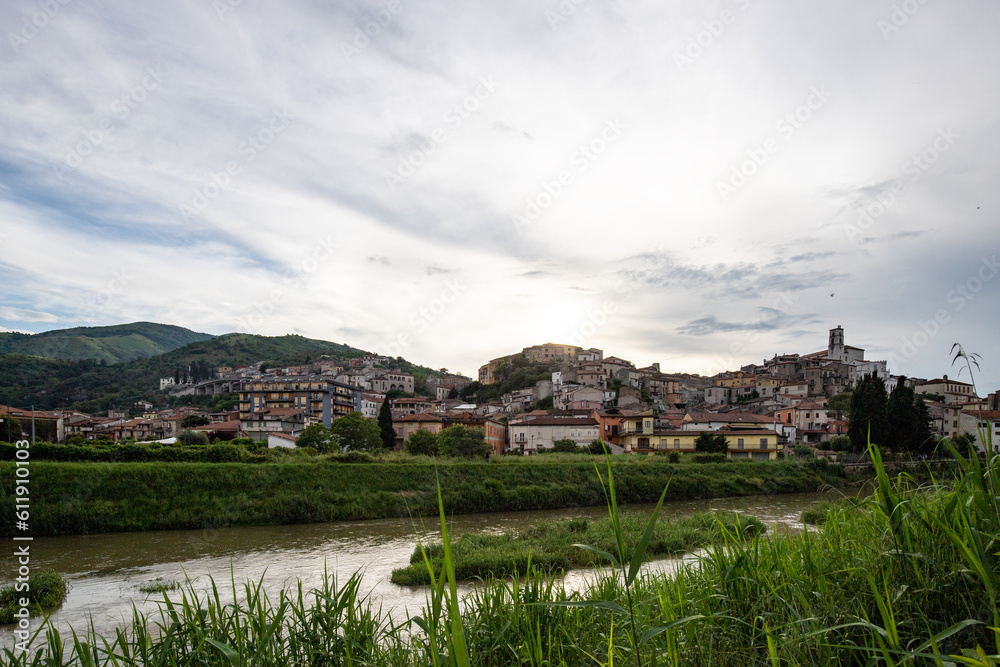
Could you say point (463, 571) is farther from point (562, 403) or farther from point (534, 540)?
point (562, 403)

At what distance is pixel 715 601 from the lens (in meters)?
3.88

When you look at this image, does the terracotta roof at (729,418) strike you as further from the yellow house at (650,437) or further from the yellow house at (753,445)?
the yellow house at (753,445)

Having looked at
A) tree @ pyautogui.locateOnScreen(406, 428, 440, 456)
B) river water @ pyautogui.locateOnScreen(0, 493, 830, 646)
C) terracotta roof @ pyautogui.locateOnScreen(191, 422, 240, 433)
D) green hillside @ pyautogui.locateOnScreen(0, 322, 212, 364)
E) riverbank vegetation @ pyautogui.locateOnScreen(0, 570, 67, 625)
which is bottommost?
river water @ pyautogui.locateOnScreen(0, 493, 830, 646)

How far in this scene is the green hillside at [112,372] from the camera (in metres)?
74.9

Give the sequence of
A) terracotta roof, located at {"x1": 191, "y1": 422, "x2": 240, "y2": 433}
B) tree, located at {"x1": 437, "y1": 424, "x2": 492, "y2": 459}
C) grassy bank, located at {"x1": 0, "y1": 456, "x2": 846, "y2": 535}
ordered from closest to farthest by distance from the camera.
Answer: grassy bank, located at {"x1": 0, "y1": 456, "x2": 846, "y2": 535} < tree, located at {"x1": 437, "y1": 424, "x2": 492, "y2": 459} < terracotta roof, located at {"x1": 191, "y1": 422, "x2": 240, "y2": 433}

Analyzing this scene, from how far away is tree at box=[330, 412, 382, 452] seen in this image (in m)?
35.9

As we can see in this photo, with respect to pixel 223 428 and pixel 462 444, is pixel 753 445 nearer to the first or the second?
pixel 462 444

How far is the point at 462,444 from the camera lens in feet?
114

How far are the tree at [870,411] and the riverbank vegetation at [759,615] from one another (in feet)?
116

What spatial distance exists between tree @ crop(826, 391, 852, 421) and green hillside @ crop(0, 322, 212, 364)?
128884 mm

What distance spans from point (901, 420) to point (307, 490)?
111 ft

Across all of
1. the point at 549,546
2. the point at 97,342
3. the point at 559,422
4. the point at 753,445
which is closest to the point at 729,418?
the point at 753,445

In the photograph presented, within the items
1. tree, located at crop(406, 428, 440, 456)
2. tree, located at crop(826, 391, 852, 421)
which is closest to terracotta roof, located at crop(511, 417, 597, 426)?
tree, located at crop(406, 428, 440, 456)

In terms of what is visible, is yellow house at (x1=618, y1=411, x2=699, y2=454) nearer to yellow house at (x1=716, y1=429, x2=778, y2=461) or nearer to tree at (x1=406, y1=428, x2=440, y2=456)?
yellow house at (x1=716, y1=429, x2=778, y2=461)
